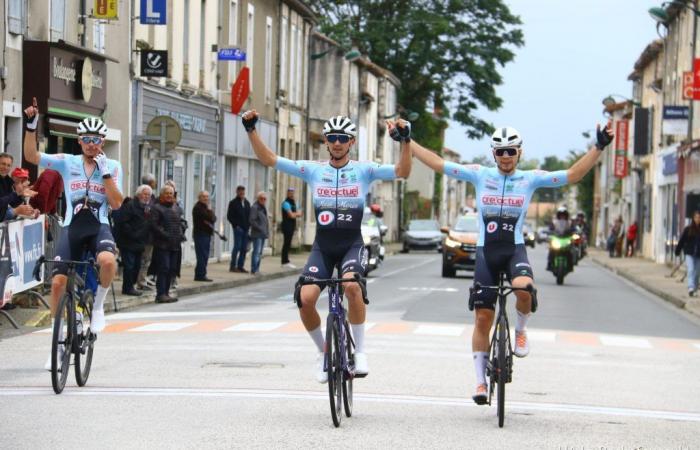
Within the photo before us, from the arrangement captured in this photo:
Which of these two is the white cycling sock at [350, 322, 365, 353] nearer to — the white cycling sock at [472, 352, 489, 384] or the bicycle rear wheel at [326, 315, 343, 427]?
the bicycle rear wheel at [326, 315, 343, 427]

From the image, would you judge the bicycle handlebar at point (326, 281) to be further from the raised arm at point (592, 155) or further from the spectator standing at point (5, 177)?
the spectator standing at point (5, 177)

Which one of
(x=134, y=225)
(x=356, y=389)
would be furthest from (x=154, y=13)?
(x=356, y=389)

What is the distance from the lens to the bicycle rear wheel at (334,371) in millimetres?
9531

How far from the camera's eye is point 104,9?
89.4 feet

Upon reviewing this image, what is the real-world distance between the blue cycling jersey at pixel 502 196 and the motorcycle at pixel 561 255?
81.6 feet

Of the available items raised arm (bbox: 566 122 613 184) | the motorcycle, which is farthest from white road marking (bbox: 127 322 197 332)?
the motorcycle

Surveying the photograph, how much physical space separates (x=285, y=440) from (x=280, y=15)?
41.0 metres

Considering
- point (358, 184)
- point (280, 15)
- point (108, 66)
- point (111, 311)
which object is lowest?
point (111, 311)

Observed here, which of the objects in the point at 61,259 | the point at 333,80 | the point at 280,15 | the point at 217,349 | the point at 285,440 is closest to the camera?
the point at 285,440

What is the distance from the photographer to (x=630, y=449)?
29.7 feet

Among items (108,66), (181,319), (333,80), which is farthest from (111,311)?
(333,80)

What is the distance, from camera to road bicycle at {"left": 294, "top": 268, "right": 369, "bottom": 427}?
9627mm

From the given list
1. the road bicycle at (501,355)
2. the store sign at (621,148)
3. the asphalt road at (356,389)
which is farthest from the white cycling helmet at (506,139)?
the store sign at (621,148)

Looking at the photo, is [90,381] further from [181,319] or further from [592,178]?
[592,178]
